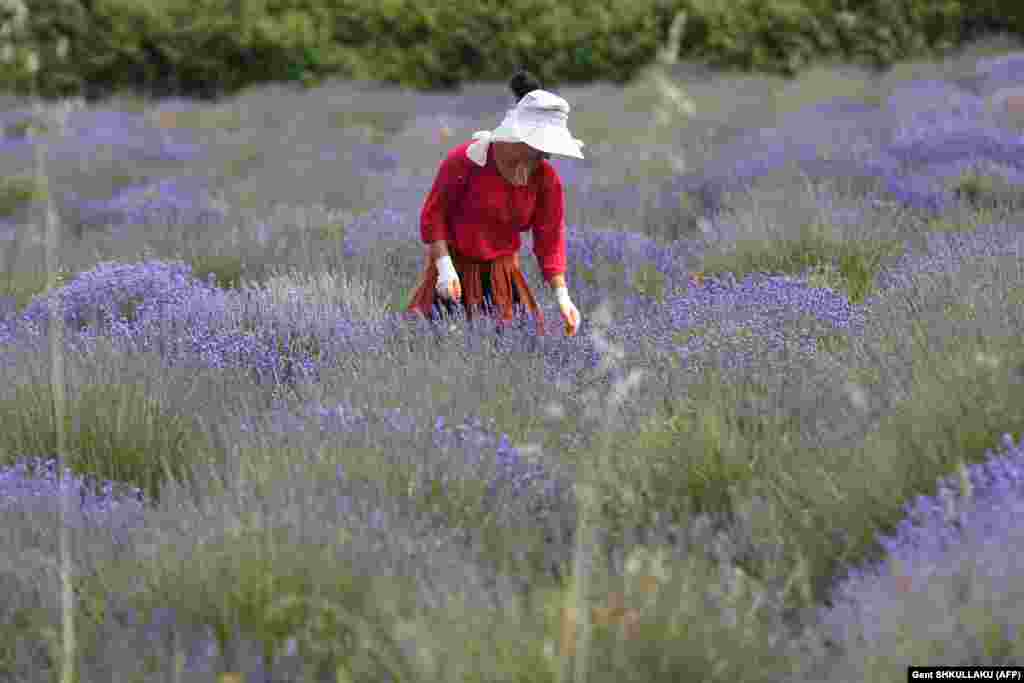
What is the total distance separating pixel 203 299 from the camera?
431cm

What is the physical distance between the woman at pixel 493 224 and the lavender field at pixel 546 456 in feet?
0.58

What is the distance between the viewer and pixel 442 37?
14078mm

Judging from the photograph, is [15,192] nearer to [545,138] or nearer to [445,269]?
[445,269]

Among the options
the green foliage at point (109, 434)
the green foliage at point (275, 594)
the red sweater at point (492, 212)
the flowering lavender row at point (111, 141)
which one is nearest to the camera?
the green foliage at point (275, 594)

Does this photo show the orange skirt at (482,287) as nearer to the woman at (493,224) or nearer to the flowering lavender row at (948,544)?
the woman at (493,224)

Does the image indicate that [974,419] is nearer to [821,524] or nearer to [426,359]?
[821,524]

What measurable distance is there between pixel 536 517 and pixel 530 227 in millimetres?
1895

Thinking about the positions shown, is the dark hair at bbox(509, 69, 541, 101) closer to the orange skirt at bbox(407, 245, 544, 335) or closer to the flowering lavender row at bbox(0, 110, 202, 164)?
the orange skirt at bbox(407, 245, 544, 335)

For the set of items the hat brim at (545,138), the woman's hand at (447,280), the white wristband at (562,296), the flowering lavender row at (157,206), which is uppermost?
the hat brim at (545,138)

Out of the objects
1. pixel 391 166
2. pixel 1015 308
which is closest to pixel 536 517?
pixel 1015 308

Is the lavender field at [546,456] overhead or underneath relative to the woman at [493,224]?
underneath

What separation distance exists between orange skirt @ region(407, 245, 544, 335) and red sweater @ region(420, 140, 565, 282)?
59mm

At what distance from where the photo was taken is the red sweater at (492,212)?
13.3 ft

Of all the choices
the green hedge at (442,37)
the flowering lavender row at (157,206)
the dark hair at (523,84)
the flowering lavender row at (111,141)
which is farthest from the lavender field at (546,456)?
the green hedge at (442,37)
